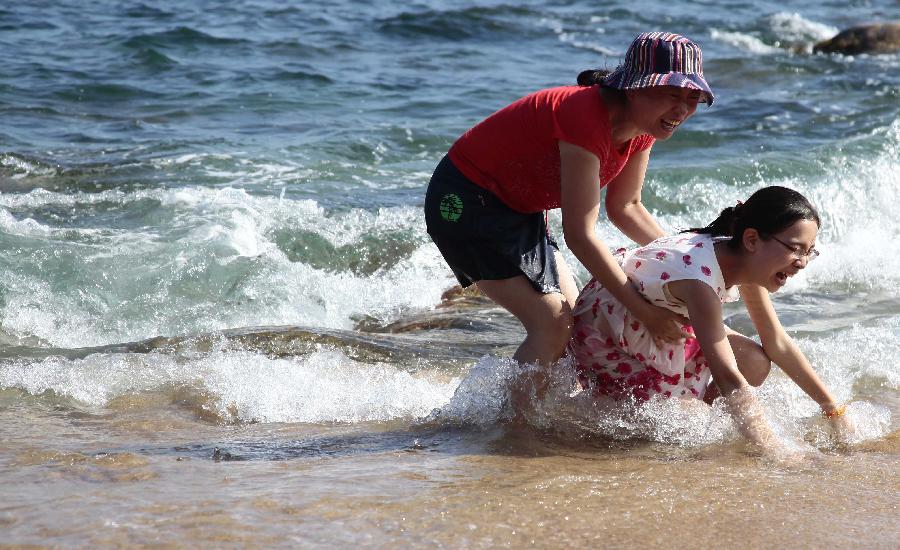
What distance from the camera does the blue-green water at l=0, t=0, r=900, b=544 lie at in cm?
478

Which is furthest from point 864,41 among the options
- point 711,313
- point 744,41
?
point 711,313

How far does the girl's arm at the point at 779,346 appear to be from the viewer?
396 cm

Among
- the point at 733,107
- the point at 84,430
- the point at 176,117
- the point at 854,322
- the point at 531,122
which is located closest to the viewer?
the point at 531,122

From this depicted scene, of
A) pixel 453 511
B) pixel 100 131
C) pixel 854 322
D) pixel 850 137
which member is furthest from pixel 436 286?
pixel 850 137

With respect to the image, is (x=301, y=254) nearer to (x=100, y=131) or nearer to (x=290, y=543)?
(x=100, y=131)

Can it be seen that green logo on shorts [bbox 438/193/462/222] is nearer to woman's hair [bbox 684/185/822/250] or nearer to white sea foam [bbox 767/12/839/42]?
woman's hair [bbox 684/185/822/250]

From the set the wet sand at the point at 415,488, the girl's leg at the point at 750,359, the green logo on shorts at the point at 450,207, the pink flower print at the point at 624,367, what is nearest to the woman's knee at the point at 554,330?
the pink flower print at the point at 624,367

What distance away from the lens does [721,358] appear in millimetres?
3676

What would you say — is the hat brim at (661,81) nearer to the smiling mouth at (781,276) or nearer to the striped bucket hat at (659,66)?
the striped bucket hat at (659,66)

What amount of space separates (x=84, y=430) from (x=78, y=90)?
8.57m

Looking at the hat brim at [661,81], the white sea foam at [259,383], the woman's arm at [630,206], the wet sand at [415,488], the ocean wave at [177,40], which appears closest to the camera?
Result: the wet sand at [415,488]

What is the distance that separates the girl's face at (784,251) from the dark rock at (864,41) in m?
14.0

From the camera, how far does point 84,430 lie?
409 centimetres

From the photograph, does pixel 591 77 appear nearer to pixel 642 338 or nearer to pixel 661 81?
pixel 661 81
